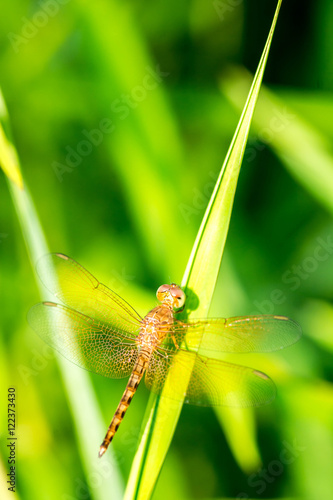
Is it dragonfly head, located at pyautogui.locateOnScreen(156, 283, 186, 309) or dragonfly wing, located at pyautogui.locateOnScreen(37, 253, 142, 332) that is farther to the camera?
dragonfly wing, located at pyautogui.locateOnScreen(37, 253, 142, 332)

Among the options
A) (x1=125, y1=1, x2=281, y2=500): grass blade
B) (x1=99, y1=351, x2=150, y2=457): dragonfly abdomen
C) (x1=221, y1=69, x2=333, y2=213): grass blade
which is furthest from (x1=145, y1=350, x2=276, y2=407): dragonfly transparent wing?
(x1=221, y1=69, x2=333, y2=213): grass blade

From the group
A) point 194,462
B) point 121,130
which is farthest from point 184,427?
point 121,130

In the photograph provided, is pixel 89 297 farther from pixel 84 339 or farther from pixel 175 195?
pixel 175 195

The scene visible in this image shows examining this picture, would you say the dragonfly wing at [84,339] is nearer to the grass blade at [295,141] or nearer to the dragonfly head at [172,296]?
the dragonfly head at [172,296]

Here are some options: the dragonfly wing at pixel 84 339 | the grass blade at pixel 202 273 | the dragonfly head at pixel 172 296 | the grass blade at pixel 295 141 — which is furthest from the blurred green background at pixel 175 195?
the grass blade at pixel 202 273

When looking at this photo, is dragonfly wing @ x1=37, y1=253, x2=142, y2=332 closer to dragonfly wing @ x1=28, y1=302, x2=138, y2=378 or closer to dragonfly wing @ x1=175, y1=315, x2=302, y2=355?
dragonfly wing @ x1=28, y1=302, x2=138, y2=378

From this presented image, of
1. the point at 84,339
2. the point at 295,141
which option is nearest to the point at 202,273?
the point at 84,339
